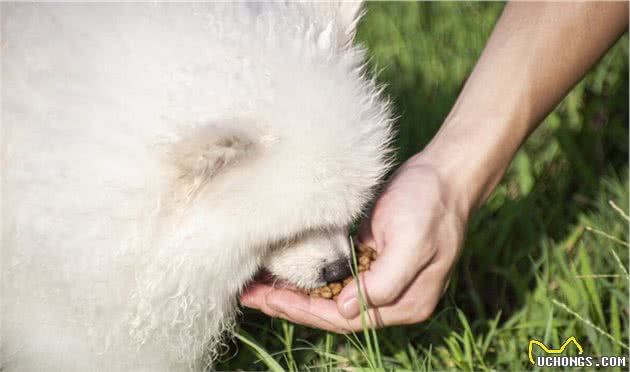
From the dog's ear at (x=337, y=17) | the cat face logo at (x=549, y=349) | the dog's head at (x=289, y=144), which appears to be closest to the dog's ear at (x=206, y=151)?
the dog's head at (x=289, y=144)

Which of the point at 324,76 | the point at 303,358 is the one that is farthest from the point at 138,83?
the point at 303,358

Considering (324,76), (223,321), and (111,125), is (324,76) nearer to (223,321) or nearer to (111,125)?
(111,125)

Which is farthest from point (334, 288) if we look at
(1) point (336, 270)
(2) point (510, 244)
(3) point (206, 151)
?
(2) point (510, 244)

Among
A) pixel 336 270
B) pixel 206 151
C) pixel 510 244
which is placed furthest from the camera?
pixel 510 244

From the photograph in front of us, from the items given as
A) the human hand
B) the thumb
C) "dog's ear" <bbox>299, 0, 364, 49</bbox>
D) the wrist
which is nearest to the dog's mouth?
the human hand

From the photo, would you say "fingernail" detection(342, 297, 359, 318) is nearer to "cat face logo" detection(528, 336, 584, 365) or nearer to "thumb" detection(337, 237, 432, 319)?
"thumb" detection(337, 237, 432, 319)

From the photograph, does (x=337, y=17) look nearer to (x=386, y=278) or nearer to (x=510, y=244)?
(x=386, y=278)
